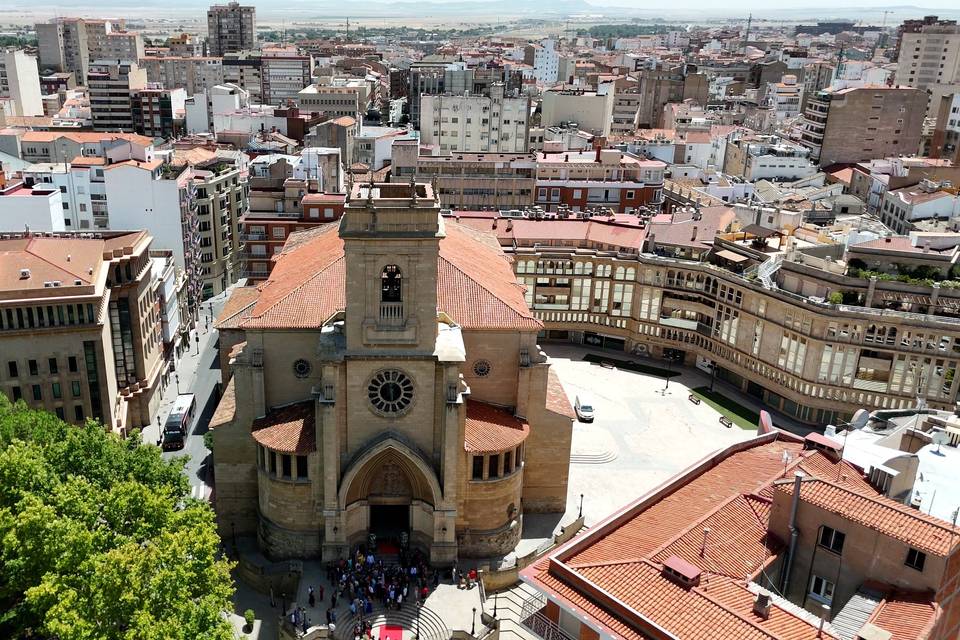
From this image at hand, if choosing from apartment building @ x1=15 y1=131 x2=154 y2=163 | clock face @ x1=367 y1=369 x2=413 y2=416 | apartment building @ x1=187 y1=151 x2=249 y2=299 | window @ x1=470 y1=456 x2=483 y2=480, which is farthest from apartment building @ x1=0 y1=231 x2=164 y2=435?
apartment building @ x1=15 y1=131 x2=154 y2=163

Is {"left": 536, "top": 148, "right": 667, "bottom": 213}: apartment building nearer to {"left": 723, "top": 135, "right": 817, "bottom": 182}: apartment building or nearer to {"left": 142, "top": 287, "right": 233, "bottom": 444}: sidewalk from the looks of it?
{"left": 723, "top": 135, "right": 817, "bottom": 182}: apartment building

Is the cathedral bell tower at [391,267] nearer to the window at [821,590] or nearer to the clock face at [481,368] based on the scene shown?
the clock face at [481,368]

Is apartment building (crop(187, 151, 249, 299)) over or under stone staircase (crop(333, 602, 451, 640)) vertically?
over

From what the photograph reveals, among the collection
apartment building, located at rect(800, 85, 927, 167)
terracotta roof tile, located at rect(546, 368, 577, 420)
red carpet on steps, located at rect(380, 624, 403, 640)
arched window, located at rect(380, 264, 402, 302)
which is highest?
apartment building, located at rect(800, 85, 927, 167)

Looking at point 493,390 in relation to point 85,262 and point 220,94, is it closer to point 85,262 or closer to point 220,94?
point 85,262

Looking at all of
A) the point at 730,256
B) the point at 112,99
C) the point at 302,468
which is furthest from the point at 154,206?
the point at 112,99

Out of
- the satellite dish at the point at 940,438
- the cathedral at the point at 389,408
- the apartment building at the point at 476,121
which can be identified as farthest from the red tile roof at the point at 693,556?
the apartment building at the point at 476,121

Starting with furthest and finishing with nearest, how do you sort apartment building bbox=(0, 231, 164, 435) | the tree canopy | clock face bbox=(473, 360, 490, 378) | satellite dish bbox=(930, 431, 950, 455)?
apartment building bbox=(0, 231, 164, 435)
clock face bbox=(473, 360, 490, 378)
satellite dish bbox=(930, 431, 950, 455)
the tree canopy

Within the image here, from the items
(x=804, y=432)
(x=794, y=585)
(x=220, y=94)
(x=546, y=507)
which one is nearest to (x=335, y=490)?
(x=546, y=507)

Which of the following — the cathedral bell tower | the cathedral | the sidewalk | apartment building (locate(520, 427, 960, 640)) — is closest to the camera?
apartment building (locate(520, 427, 960, 640))
